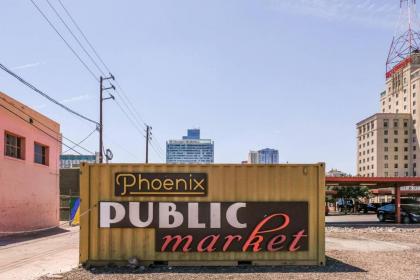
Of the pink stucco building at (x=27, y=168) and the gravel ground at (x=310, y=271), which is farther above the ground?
the pink stucco building at (x=27, y=168)

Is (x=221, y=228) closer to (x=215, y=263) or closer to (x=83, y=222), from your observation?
(x=215, y=263)

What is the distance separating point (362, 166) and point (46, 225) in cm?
15895

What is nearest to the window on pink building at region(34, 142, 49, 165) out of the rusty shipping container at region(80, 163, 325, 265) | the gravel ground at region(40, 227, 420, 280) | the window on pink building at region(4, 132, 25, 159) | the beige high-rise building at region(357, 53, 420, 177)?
the window on pink building at region(4, 132, 25, 159)

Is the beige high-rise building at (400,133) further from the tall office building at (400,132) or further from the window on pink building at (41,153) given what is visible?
the window on pink building at (41,153)

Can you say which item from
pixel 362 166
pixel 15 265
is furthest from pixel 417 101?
pixel 15 265

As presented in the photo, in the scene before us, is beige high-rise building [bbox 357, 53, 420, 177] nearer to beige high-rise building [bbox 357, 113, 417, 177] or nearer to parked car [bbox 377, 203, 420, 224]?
beige high-rise building [bbox 357, 113, 417, 177]

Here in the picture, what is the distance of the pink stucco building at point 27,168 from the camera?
22.3m

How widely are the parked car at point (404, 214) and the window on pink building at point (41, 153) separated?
27615mm

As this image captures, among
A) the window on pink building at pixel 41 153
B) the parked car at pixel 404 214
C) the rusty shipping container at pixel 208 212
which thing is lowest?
the parked car at pixel 404 214

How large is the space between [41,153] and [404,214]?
2912 centimetres

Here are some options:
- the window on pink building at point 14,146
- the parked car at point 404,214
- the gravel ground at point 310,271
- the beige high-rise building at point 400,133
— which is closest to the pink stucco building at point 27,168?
the window on pink building at point 14,146

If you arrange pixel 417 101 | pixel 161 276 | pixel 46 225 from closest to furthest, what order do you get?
pixel 161 276, pixel 46 225, pixel 417 101

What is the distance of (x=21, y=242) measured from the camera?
20.3 meters

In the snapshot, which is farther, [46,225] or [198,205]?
[46,225]
